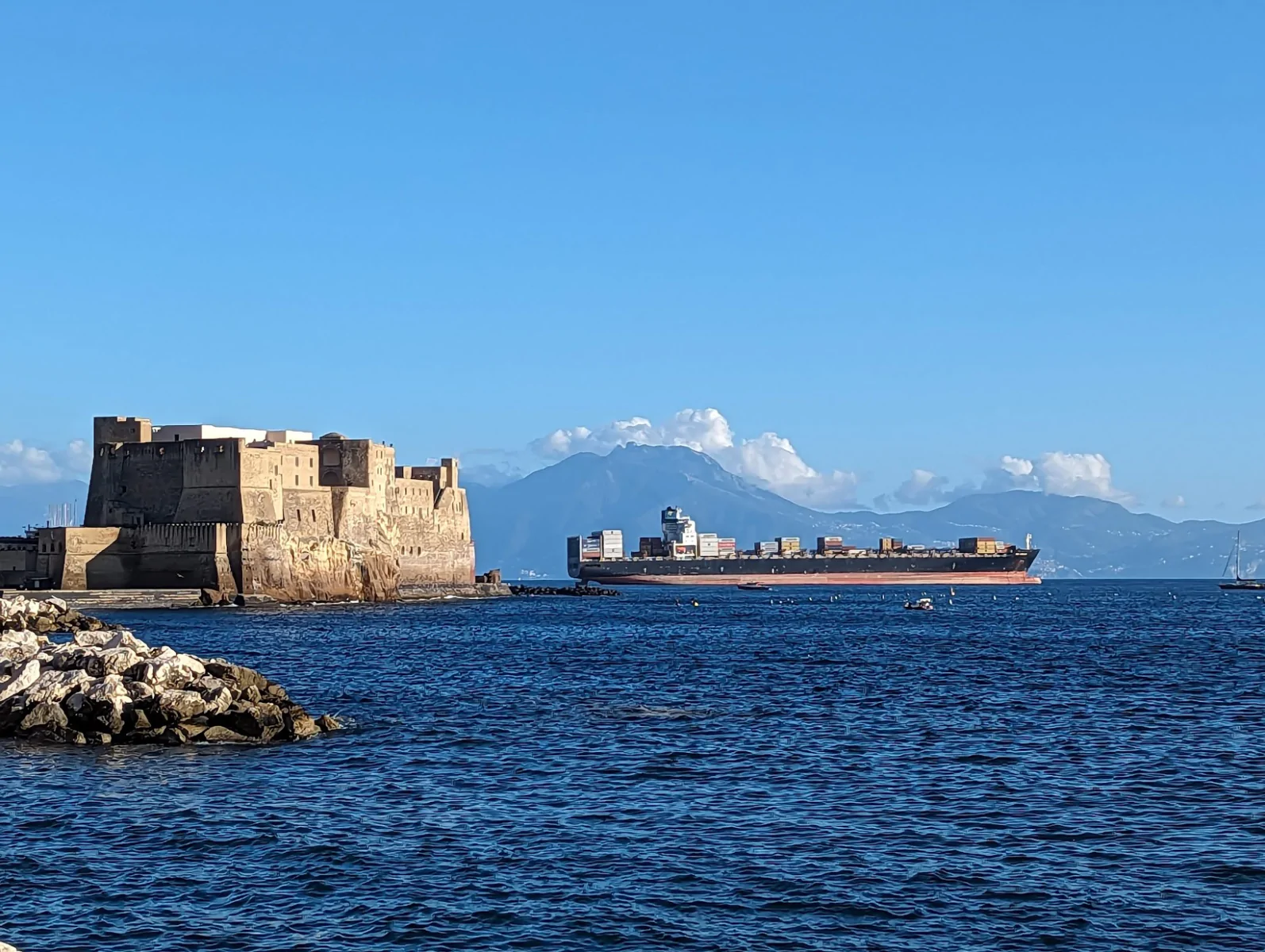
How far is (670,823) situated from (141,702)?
1228 cm

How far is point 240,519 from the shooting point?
284 ft

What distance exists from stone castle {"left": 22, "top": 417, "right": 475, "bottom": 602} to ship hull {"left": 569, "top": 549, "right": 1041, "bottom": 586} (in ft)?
273

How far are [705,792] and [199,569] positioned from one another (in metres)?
67.9

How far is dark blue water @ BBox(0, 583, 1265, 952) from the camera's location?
16.0 m

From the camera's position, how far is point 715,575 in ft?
618

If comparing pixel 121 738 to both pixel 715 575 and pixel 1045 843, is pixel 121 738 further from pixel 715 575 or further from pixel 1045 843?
pixel 715 575

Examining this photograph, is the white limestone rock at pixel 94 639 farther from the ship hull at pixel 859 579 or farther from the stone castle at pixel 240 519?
the ship hull at pixel 859 579

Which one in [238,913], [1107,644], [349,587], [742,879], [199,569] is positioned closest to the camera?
[238,913]

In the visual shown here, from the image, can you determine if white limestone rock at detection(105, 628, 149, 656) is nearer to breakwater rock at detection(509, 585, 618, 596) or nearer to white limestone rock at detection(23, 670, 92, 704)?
white limestone rock at detection(23, 670, 92, 704)

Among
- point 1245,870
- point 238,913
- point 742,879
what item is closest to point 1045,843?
point 1245,870

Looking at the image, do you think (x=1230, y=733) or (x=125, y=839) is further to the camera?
(x=1230, y=733)

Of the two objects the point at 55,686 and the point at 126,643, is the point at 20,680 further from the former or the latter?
the point at 126,643

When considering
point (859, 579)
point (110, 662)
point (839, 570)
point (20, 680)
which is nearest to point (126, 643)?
point (110, 662)

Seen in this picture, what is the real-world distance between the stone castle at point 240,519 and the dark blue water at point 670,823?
46.9 meters
